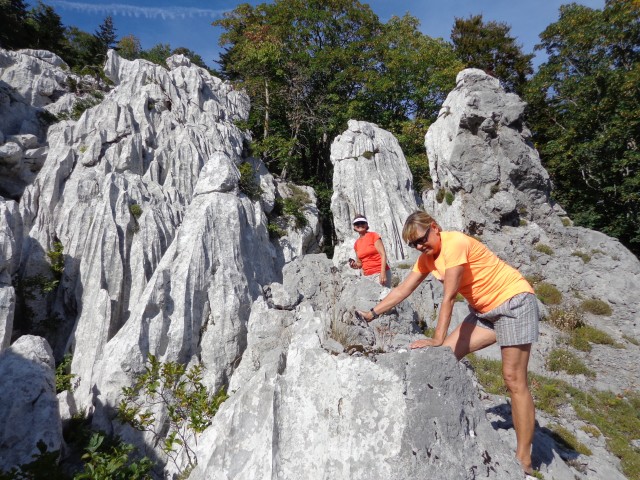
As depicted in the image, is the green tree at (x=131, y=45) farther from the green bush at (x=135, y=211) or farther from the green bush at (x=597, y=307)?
the green bush at (x=597, y=307)

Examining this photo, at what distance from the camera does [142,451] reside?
9617mm

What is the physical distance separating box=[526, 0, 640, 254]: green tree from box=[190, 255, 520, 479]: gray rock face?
21.6 meters

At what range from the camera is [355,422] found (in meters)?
3.48

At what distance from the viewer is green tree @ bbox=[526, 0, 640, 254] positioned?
64.3 ft

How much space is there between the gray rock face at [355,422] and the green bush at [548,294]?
10.5 m

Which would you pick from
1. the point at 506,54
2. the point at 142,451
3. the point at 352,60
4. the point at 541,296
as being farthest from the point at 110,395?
the point at 506,54

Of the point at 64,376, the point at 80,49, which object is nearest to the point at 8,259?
the point at 64,376

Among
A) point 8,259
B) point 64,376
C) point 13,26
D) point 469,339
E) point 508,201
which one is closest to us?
point 469,339

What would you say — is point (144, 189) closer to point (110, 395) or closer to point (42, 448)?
point (110, 395)

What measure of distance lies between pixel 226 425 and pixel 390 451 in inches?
83.0

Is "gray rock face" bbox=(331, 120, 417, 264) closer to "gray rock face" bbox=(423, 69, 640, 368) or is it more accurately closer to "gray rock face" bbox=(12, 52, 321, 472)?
"gray rock face" bbox=(423, 69, 640, 368)

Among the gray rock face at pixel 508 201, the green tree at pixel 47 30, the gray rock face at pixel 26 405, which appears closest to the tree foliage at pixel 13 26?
the green tree at pixel 47 30

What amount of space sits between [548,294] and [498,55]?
23226 millimetres

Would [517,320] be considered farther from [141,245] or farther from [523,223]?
[523,223]
